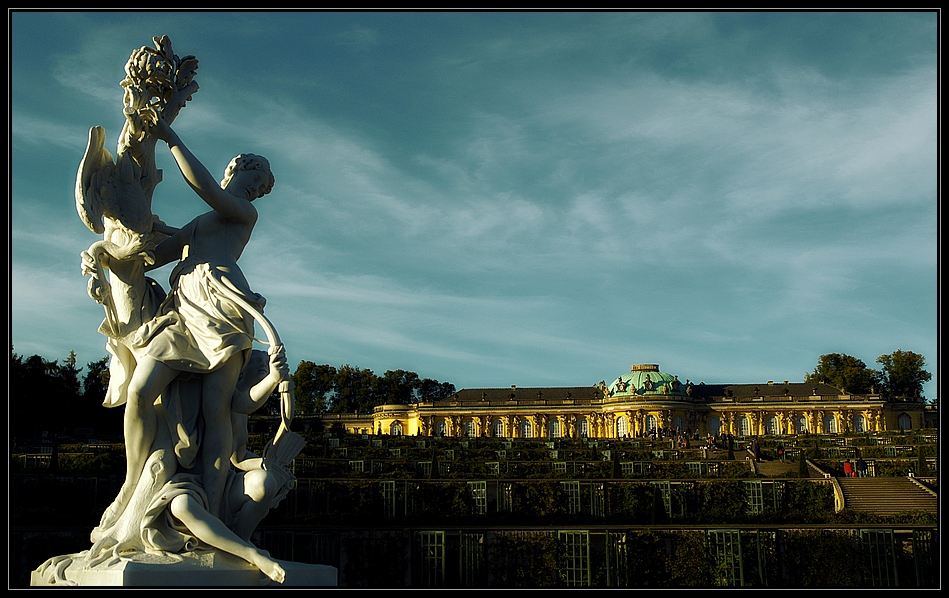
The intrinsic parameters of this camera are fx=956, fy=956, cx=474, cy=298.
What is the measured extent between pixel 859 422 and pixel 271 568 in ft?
305

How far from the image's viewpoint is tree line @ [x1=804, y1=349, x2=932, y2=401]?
3666 inches

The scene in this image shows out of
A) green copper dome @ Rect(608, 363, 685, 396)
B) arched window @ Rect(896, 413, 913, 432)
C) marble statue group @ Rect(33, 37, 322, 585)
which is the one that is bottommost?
marble statue group @ Rect(33, 37, 322, 585)

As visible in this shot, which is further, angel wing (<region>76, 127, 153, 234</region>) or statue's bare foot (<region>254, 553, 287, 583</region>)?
angel wing (<region>76, 127, 153, 234</region>)

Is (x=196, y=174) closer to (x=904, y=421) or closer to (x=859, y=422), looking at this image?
(x=859, y=422)

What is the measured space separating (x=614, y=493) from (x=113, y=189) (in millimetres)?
19532

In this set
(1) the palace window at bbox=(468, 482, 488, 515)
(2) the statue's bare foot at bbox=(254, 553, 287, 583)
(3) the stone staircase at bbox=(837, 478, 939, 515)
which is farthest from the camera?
(3) the stone staircase at bbox=(837, 478, 939, 515)

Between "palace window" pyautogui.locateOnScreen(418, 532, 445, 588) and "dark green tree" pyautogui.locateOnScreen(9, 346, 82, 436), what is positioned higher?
"dark green tree" pyautogui.locateOnScreen(9, 346, 82, 436)

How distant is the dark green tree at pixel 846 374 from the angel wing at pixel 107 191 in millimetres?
97464

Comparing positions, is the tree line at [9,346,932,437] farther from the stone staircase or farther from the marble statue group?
the marble statue group

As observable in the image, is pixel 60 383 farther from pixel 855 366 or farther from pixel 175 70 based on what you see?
pixel 855 366

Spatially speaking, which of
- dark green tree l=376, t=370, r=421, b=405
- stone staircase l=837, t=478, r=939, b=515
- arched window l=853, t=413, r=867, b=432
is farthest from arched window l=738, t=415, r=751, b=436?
stone staircase l=837, t=478, r=939, b=515

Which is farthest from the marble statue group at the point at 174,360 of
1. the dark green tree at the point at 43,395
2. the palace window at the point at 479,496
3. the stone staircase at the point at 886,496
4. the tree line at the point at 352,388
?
the tree line at the point at 352,388

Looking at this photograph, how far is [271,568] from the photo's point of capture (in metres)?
6.36

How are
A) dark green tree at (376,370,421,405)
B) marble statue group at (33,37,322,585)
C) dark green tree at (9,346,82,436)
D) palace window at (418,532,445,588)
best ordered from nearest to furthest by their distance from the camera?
marble statue group at (33,37,322,585) → palace window at (418,532,445,588) → dark green tree at (9,346,82,436) → dark green tree at (376,370,421,405)
